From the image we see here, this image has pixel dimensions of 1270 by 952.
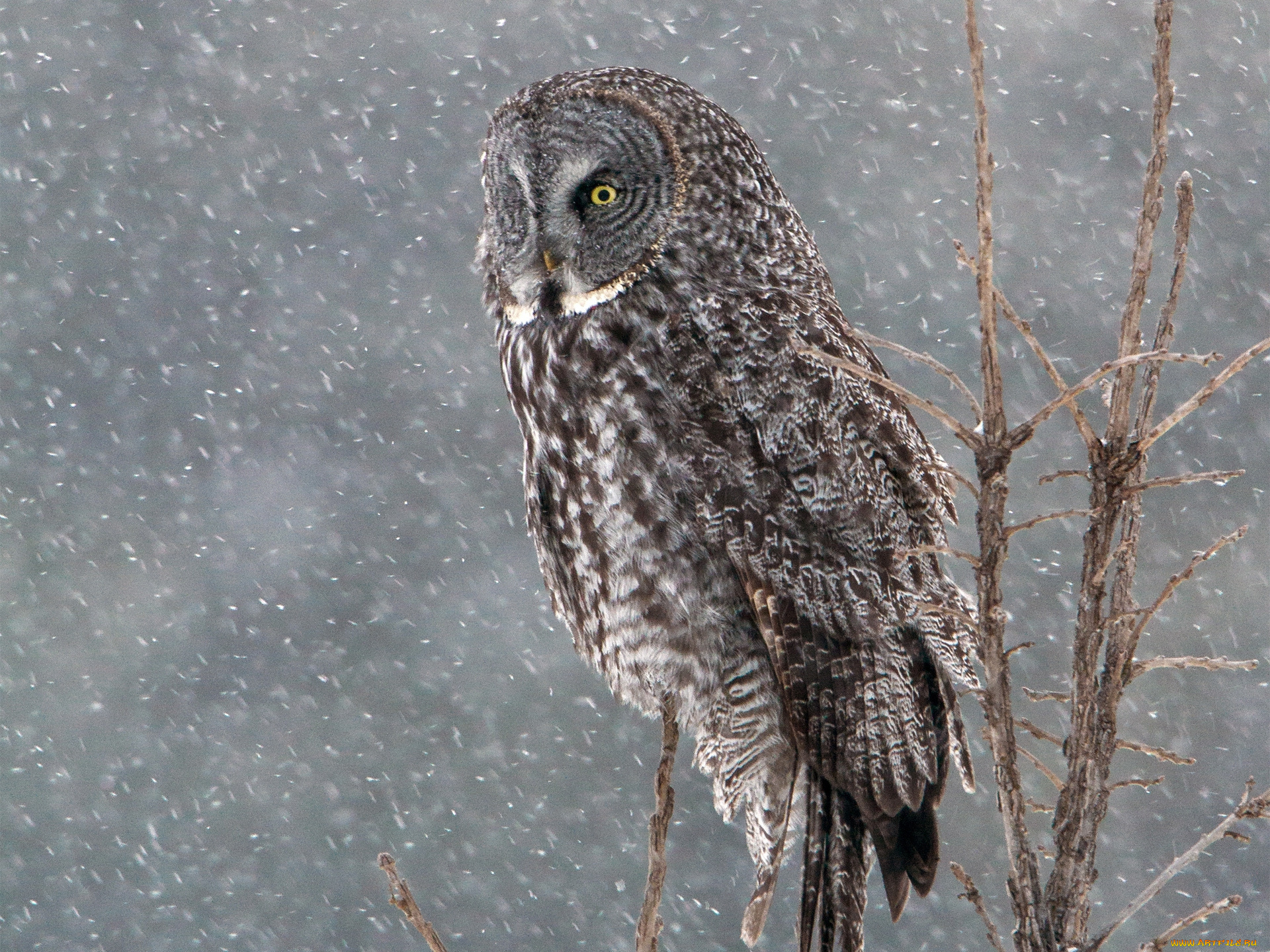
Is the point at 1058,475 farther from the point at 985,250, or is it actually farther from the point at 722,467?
the point at 722,467

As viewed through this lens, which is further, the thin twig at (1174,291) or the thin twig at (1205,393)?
the thin twig at (1174,291)

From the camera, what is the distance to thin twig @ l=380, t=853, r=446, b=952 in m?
1.18

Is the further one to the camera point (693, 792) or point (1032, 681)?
point (693, 792)

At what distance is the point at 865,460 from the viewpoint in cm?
172

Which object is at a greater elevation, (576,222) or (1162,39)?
(576,222)

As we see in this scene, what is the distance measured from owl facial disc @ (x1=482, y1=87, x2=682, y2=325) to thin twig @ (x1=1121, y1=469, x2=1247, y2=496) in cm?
84

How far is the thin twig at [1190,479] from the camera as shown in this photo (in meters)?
0.97

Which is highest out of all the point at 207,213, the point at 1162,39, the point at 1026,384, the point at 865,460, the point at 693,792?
the point at 207,213

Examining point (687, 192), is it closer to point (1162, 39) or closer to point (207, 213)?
point (1162, 39)

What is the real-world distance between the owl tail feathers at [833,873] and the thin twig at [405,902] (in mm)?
531

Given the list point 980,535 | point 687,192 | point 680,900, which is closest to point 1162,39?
point 980,535

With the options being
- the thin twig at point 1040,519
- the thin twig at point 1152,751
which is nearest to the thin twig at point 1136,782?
the thin twig at point 1152,751

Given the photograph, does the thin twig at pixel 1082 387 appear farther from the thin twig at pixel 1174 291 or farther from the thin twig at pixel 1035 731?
the thin twig at pixel 1035 731

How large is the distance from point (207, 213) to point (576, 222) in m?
24.7
